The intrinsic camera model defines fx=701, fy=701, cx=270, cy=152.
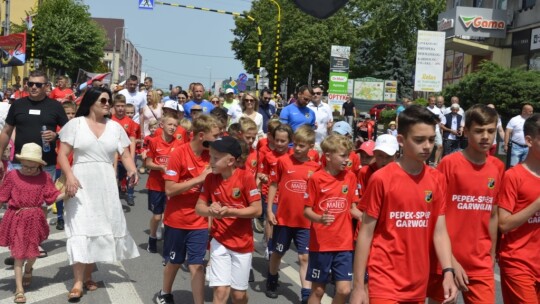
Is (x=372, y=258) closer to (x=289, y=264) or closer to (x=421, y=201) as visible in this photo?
(x=421, y=201)

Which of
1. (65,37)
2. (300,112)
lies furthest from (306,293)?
(65,37)

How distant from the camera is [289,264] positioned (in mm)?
8406

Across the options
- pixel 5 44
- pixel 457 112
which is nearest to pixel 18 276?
pixel 457 112

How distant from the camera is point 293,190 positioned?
22.0 feet

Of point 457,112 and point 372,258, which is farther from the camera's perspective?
point 457,112

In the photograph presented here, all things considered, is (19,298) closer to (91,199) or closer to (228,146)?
(91,199)

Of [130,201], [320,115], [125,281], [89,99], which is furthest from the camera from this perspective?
[130,201]

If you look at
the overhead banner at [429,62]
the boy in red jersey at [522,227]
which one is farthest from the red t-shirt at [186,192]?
the overhead banner at [429,62]

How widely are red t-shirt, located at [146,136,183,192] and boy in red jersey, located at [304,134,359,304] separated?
348 centimetres

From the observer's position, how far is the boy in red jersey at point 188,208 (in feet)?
18.9

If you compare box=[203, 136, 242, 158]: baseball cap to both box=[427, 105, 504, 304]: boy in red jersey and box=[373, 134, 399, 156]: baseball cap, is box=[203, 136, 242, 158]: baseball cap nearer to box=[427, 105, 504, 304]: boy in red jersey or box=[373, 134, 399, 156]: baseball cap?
box=[373, 134, 399, 156]: baseball cap

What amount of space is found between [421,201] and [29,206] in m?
3.99

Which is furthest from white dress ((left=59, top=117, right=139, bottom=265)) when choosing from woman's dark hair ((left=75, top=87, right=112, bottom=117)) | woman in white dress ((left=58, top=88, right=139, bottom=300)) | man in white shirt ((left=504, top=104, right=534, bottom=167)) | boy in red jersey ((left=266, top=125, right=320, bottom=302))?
man in white shirt ((left=504, top=104, right=534, bottom=167))

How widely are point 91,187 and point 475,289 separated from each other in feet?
11.9
